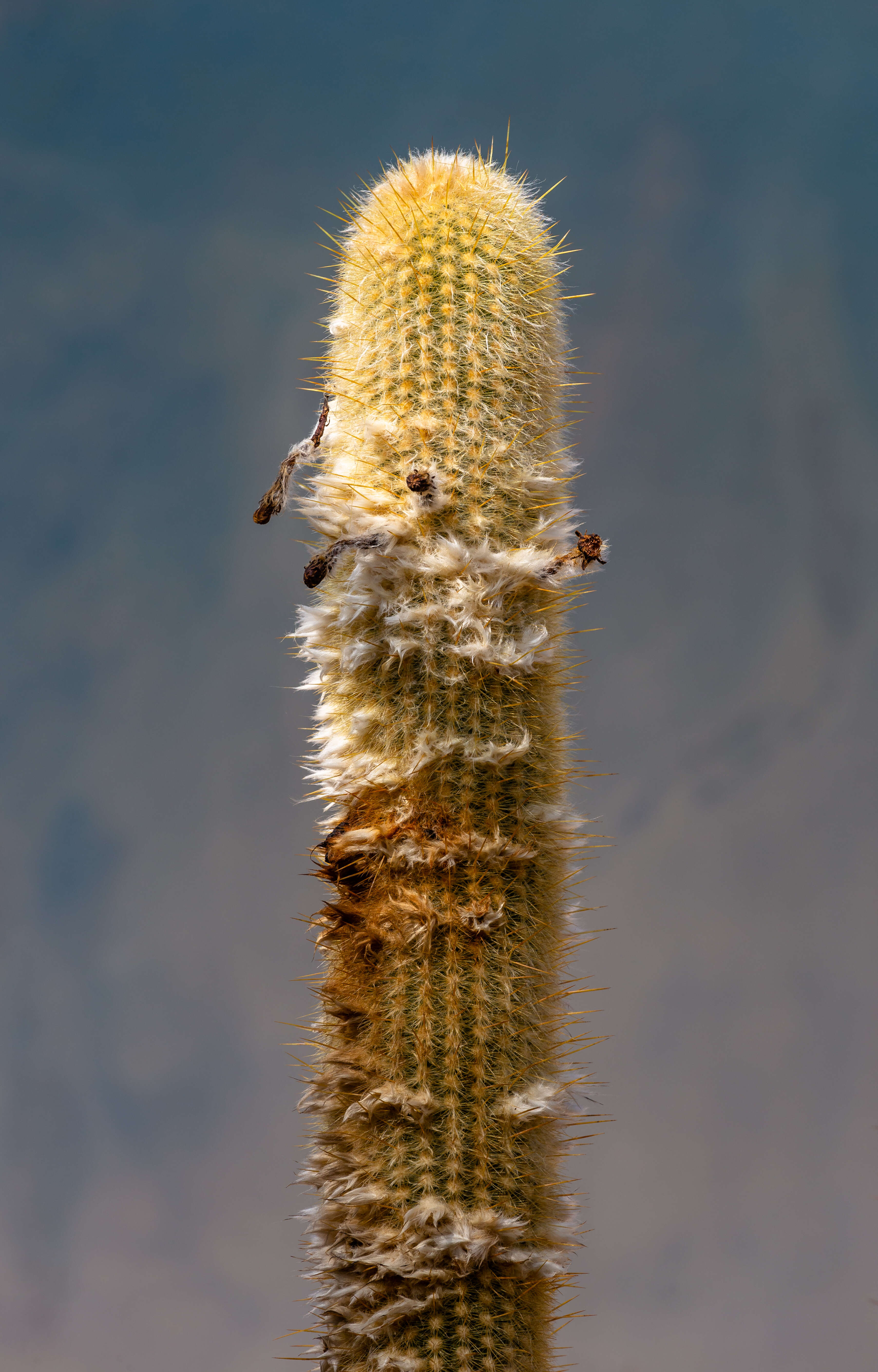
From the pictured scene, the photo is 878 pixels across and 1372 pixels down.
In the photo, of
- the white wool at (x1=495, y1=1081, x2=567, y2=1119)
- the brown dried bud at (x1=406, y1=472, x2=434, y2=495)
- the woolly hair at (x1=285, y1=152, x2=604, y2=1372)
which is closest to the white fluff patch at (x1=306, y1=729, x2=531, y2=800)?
the woolly hair at (x1=285, y1=152, x2=604, y2=1372)

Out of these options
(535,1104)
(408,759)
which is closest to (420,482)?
(408,759)

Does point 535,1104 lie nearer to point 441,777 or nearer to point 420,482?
point 441,777

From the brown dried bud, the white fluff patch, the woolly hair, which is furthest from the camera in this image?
the brown dried bud

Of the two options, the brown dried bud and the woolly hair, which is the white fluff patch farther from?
the brown dried bud

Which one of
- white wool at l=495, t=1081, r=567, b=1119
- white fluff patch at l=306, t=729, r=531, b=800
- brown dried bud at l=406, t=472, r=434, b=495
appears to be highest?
brown dried bud at l=406, t=472, r=434, b=495

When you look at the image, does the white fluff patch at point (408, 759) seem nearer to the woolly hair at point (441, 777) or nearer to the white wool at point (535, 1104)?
the woolly hair at point (441, 777)

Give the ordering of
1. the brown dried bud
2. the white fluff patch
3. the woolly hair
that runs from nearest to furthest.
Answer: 1. the woolly hair
2. the white fluff patch
3. the brown dried bud

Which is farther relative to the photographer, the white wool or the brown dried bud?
the brown dried bud

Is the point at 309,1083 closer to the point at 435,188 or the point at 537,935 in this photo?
the point at 537,935
